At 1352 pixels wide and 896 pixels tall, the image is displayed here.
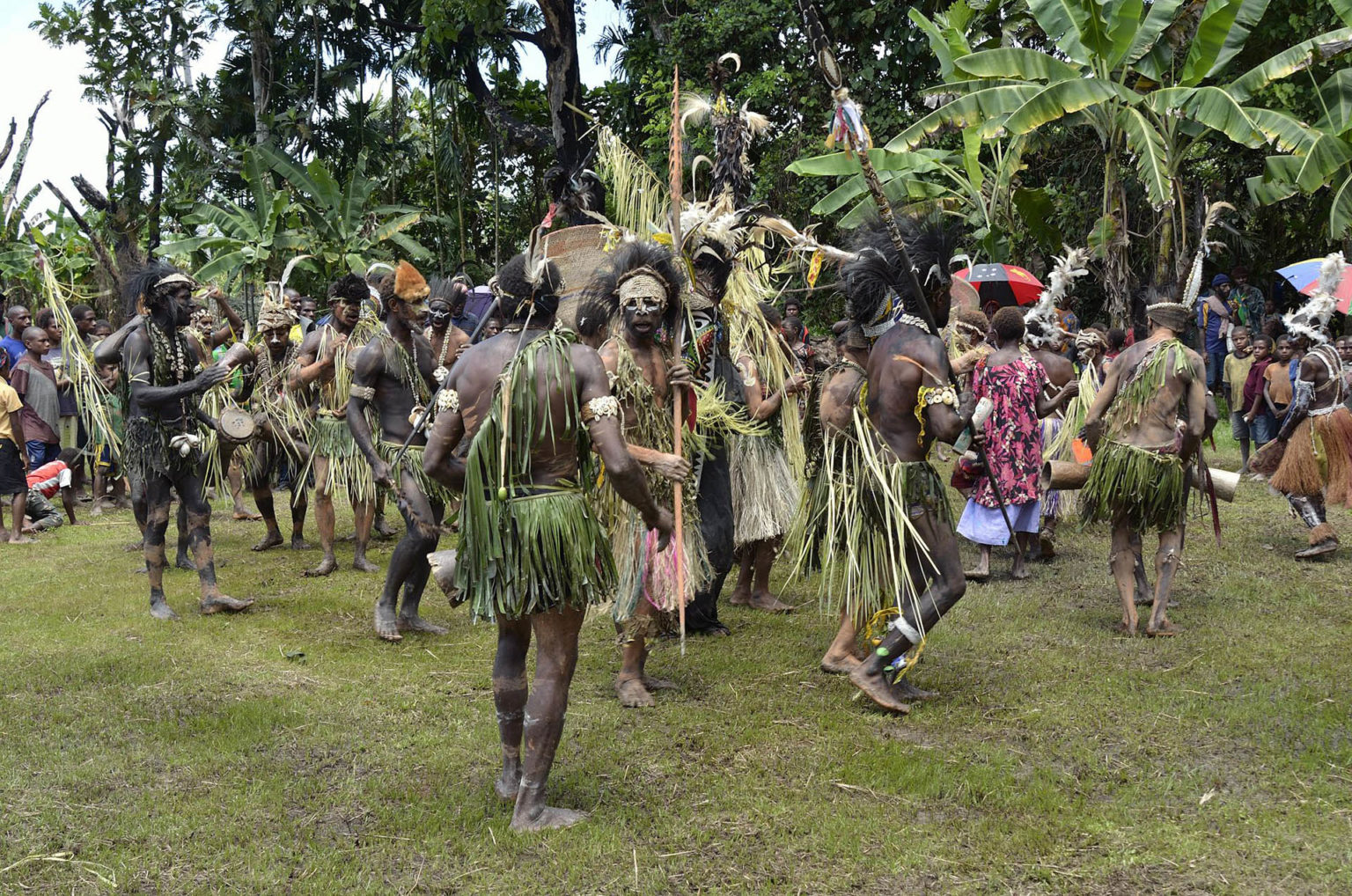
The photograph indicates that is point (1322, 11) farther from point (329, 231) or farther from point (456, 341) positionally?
point (329, 231)

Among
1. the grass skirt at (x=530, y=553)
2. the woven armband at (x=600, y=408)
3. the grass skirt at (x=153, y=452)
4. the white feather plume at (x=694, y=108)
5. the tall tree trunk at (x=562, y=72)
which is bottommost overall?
the grass skirt at (x=530, y=553)

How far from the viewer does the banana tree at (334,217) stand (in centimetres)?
1930

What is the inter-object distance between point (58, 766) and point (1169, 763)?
15.0 ft

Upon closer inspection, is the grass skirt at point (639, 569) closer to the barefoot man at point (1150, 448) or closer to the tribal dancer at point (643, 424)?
the tribal dancer at point (643, 424)

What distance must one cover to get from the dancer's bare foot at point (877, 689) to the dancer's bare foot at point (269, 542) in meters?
6.23

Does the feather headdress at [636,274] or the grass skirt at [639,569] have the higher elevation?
the feather headdress at [636,274]

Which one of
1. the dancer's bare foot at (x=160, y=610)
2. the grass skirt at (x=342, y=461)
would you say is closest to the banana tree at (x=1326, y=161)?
the grass skirt at (x=342, y=461)

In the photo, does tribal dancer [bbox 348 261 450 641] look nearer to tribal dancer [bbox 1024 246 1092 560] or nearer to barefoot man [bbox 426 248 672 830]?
barefoot man [bbox 426 248 672 830]

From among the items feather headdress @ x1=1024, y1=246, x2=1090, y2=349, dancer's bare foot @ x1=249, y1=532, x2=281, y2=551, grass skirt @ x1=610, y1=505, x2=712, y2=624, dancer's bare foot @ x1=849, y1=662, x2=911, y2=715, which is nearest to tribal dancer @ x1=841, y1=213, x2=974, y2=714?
dancer's bare foot @ x1=849, y1=662, x2=911, y2=715

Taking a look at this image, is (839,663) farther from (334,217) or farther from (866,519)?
(334,217)

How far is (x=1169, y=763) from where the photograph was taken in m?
4.68

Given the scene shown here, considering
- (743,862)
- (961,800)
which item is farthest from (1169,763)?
(743,862)

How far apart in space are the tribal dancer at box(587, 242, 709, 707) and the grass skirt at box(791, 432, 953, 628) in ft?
2.23

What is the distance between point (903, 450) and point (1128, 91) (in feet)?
25.6
